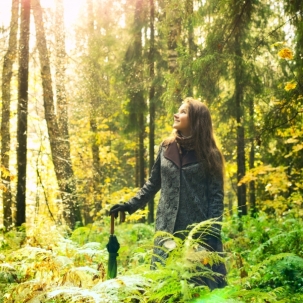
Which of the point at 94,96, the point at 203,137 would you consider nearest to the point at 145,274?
the point at 203,137

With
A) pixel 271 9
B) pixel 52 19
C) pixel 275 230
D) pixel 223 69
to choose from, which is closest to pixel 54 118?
pixel 52 19

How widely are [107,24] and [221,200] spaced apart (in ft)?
44.3

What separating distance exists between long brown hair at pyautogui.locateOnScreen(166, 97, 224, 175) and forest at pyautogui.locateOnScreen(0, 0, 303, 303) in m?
0.23

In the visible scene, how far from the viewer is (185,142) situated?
13.0 feet

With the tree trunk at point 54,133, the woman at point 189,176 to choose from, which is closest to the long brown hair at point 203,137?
the woman at point 189,176

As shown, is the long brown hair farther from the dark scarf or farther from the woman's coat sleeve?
the woman's coat sleeve

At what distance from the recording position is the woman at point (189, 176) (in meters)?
3.84

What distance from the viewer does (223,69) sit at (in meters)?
7.41

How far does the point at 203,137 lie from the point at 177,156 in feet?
1.01

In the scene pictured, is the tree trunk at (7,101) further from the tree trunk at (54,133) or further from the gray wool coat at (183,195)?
the gray wool coat at (183,195)

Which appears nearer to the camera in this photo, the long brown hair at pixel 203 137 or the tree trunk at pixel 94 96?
the long brown hair at pixel 203 137

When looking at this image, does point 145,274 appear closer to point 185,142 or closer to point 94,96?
point 185,142

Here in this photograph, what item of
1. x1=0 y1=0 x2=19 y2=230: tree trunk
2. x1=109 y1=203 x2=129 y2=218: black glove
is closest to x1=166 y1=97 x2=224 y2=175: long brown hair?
x1=109 y1=203 x2=129 y2=218: black glove

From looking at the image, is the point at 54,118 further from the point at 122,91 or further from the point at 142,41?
the point at 142,41
